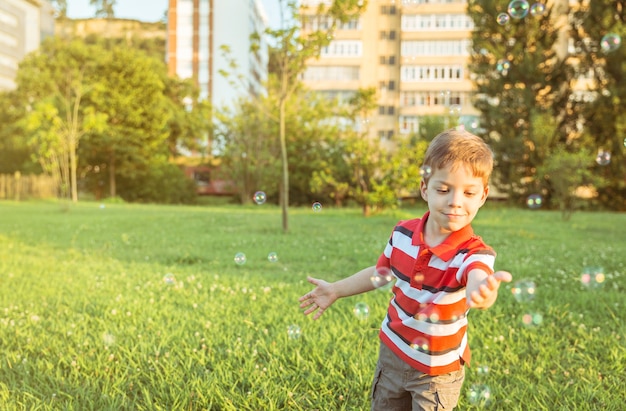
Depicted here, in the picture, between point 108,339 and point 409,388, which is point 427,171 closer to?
point 409,388

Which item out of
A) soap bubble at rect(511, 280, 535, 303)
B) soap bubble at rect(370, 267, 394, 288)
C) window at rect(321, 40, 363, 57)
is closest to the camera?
soap bubble at rect(370, 267, 394, 288)

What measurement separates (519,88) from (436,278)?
1245 inches

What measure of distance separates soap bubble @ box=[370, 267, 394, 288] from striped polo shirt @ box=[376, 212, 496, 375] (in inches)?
3.8

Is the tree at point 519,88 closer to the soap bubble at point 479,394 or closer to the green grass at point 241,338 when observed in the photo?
the green grass at point 241,338

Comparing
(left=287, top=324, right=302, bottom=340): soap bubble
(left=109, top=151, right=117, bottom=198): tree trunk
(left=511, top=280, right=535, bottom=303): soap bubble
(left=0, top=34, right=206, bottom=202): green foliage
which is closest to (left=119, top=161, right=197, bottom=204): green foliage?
(left=0, top=34, right=206, bottom=202): green foliage

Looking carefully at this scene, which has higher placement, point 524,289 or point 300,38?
point 300,38

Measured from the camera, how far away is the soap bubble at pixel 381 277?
99.2 inches

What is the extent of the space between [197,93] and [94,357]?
1853 inches

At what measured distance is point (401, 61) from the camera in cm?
5488

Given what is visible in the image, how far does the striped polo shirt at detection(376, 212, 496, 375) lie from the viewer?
7.20 feet

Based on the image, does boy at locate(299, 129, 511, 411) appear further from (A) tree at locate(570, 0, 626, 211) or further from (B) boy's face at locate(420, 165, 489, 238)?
(A) tree at locate(570, 0, 626, 211)

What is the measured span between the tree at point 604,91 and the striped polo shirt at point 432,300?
30.4m

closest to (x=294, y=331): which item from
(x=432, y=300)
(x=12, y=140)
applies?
(x=432, y=300)

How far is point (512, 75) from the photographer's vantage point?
103 ft
